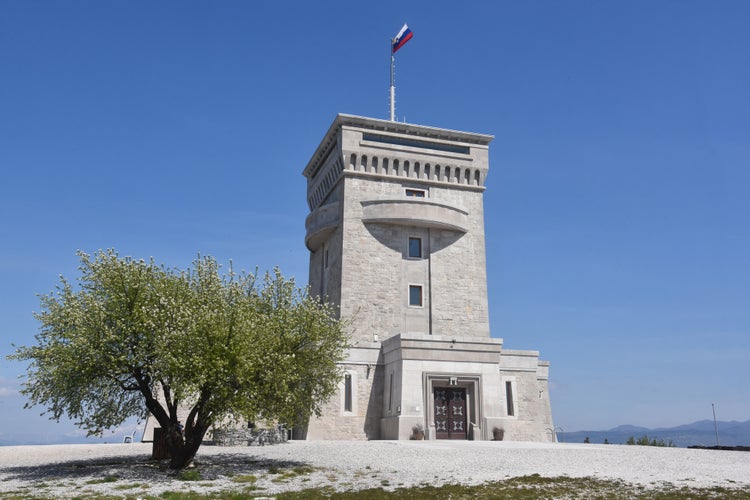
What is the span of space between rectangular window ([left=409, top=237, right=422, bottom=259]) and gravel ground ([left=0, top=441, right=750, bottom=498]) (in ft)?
67.7

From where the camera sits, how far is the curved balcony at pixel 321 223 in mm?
48594

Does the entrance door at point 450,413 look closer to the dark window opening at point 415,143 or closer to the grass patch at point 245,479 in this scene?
the grass patch at point 245,479

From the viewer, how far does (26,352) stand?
21.7 metres

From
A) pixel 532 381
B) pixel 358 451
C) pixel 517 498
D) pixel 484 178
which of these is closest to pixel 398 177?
pixel 484 178

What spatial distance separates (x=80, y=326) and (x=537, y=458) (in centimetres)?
1690

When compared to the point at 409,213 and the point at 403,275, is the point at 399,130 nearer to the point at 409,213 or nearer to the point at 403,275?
the point at 409,213

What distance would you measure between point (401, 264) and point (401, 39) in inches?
783

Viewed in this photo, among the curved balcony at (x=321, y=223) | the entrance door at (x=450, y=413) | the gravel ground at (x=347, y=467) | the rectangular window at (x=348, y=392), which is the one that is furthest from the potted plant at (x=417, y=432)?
the curved balcony at (x=321, y=223)

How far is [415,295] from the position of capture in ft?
154

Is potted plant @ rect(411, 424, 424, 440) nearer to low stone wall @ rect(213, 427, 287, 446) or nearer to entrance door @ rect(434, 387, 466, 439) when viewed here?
entrance door @ rect(434, 387, 466, 439)

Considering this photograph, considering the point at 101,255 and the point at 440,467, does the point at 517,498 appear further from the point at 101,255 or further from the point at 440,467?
the point at 101,255

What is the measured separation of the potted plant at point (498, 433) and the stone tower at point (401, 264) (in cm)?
238

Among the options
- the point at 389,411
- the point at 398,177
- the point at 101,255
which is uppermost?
the point at 398,177

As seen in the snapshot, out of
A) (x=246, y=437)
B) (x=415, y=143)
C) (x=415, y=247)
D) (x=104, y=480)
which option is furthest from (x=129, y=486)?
(x=415, y=143)
